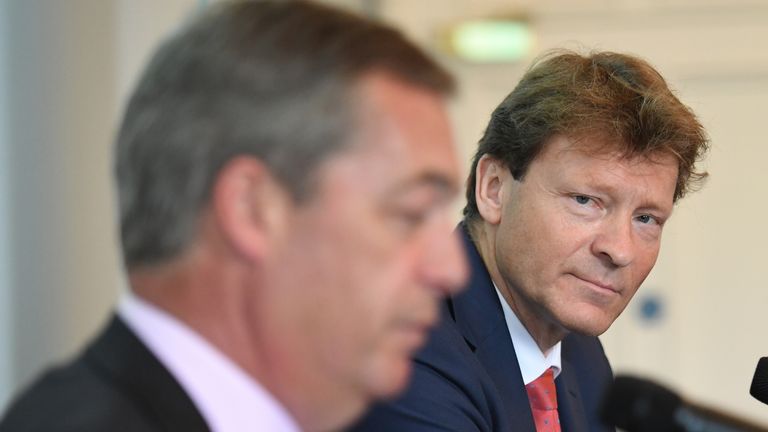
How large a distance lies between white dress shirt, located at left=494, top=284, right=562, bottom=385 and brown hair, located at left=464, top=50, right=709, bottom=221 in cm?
23

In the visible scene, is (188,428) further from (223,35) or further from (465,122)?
(465,122)

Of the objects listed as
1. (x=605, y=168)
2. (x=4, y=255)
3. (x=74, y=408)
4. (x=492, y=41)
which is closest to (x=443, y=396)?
(x=605, y=168)

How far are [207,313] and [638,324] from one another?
3.54 m

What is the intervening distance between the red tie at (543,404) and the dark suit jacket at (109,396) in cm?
105

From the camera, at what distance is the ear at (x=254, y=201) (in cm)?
103

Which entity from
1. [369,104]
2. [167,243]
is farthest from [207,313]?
[369,104]

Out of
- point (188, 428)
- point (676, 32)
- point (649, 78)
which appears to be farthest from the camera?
point (676, 32)

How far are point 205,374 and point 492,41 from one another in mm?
3497

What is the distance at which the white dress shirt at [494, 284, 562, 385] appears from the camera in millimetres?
2002

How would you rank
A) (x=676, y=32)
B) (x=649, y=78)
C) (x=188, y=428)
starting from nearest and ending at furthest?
(x=188, y=428) → (x=649, y=78) → (x=676, y=32)

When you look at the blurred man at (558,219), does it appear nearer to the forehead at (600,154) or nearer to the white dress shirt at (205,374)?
the forehead at (600,154)

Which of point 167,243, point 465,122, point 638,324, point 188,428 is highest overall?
point 167,243

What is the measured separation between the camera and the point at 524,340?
6.60 feet

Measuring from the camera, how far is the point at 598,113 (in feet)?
6.23
